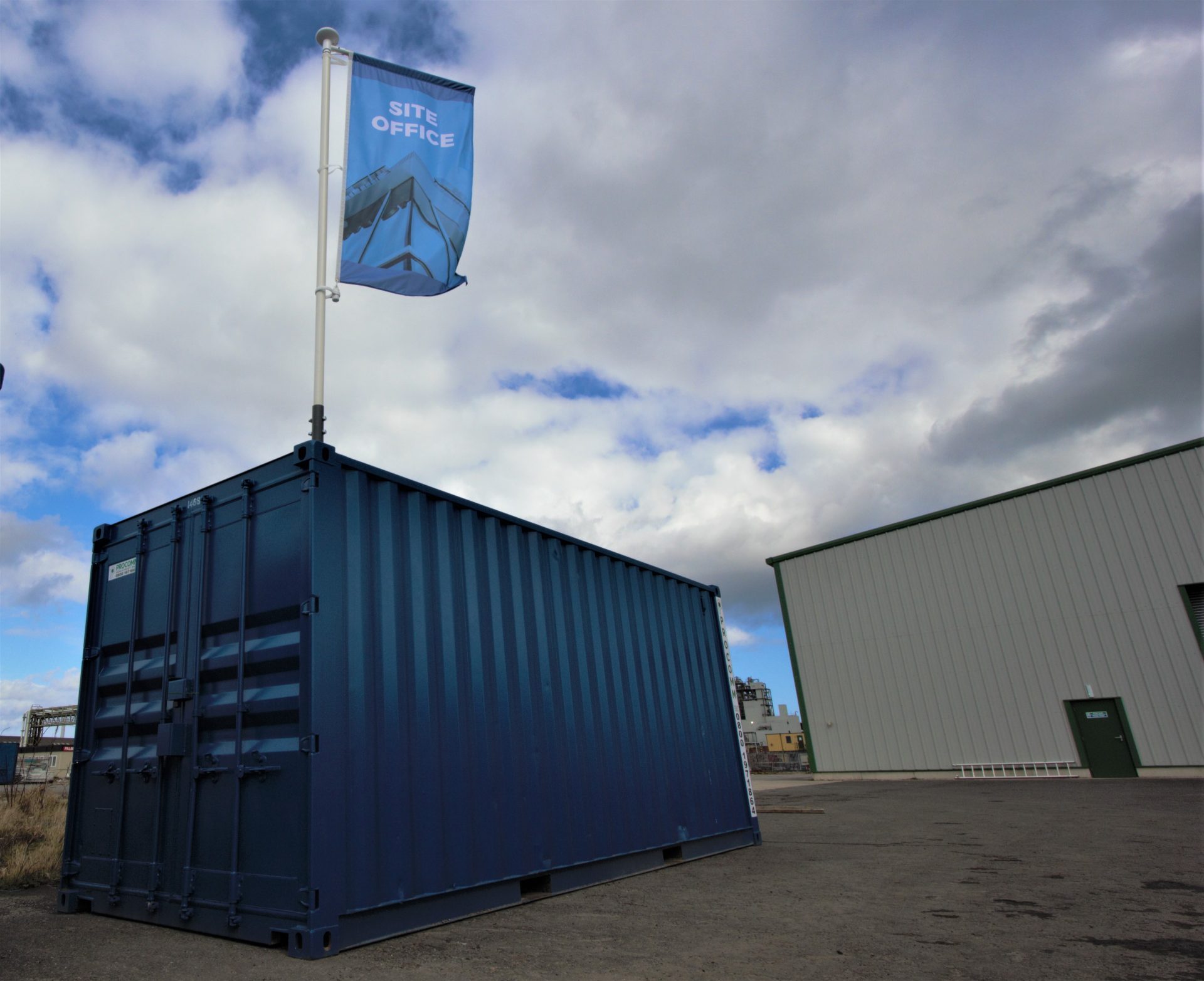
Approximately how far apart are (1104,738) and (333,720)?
22.0 metres

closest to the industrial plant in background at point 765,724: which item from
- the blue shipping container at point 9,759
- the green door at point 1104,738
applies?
the green door at point 1104,738

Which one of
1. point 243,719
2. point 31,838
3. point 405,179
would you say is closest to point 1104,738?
point 405,179

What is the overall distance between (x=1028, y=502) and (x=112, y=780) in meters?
22.8

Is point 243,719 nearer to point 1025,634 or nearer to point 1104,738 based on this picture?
point 1025,634

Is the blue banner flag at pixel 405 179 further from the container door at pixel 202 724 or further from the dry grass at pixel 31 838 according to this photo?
the dry grass at pixel 31 838

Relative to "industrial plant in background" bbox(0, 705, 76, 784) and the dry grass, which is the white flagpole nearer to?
the dry grass

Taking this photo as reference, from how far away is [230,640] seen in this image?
5355mm

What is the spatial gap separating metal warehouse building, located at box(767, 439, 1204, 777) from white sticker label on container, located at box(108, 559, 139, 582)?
73.4 feet

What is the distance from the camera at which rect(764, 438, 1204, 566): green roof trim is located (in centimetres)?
1906

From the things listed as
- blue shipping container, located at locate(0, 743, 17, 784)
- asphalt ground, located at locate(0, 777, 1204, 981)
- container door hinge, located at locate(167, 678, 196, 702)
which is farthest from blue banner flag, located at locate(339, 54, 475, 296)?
blue shipping container, located at locate(0, 743, 17, 784)

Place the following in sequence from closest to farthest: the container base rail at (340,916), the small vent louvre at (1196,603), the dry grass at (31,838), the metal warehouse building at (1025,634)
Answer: the container base rail at (340,916)
the dry grass at (31,838)
the small vent louvre at (1196,603)
the metal warehouse building at (1025,634)

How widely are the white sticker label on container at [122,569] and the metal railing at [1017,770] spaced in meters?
22.6

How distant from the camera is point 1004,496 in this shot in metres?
21.6

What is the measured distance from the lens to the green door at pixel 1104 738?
19.1 m
